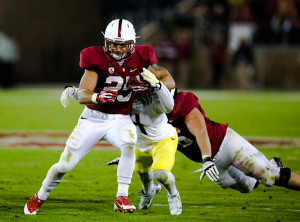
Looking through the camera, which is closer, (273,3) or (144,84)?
(144,84)

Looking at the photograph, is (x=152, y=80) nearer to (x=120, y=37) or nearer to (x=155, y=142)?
(x=120, y=37)

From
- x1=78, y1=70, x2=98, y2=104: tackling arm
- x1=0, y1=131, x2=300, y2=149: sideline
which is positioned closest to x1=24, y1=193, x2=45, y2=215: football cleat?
x1=78, y1=70, x2=98, y2=104: tackling arm

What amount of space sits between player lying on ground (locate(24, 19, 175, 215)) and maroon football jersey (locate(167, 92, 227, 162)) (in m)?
0.17

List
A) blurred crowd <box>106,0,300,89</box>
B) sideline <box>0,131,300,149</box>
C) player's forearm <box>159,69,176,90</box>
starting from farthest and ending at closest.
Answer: blurred crowd <box>106,0,300,89</box> → sideline <box>0,131,300,149</box> → player's forearm <box>159,69,176,90</box>

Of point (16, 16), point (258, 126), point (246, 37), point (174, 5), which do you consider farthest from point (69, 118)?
point (16, 16)

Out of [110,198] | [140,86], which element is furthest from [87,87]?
[110,198]

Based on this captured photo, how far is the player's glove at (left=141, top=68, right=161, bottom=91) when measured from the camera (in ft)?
16.6

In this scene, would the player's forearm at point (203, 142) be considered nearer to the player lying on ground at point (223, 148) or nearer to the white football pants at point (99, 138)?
the player lying on ground at point (223, 148)

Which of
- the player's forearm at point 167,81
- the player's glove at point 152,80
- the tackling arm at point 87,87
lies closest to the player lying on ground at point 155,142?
the player's glove at point 152,80

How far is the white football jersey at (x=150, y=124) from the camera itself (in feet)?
17.6

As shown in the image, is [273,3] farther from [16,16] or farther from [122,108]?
[122,108]

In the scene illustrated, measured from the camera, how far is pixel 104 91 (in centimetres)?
509

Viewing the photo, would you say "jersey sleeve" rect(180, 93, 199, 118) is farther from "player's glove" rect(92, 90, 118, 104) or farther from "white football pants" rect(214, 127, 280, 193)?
"player's glove" rect(92, 90, 118, 104)

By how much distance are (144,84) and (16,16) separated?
66.3 feet
